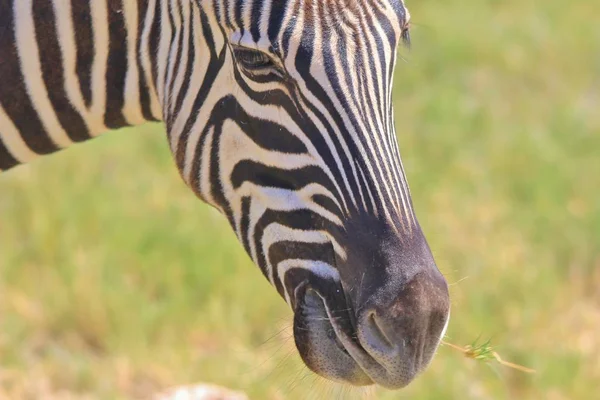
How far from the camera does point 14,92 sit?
8.95 ft

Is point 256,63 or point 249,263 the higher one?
point 256,63

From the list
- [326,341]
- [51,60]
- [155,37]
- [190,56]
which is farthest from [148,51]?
[326,341]

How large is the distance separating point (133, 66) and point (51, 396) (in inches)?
102

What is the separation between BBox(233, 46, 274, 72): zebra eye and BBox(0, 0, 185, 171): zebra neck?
247mm

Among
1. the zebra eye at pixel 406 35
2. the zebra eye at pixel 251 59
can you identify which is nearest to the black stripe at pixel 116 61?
the zebra eye at pixel 251 59

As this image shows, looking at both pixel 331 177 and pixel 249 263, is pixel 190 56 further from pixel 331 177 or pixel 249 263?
pixel 249 263

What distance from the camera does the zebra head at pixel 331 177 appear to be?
228cm

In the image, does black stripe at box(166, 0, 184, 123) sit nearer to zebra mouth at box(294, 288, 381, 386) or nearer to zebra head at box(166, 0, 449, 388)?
zebra head at box(166, 0, 449, 388)

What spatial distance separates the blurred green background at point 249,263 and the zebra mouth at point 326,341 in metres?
1.54

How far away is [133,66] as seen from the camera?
105 inches

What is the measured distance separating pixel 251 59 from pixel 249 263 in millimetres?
3485

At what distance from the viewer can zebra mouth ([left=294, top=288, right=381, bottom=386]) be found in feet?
7.71

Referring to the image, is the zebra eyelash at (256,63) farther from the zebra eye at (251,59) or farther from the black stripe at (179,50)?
the black stripe at (179,50)

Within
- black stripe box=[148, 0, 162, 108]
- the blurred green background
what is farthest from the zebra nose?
the blurred green background
